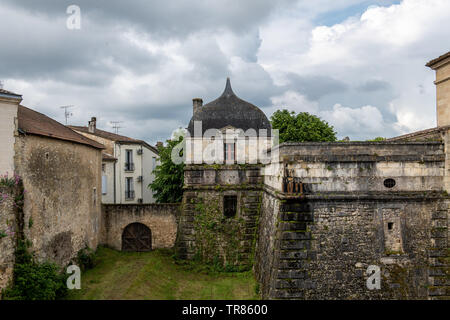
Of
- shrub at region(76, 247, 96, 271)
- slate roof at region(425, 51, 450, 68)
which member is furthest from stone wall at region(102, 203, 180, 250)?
slate roof at region(425, 51, 450, 68)

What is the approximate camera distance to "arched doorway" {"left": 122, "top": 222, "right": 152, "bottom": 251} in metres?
19.2

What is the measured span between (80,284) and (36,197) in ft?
13.5

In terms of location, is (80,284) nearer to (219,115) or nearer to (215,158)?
(215,158)

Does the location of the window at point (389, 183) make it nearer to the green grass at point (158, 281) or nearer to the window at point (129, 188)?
the green grass at point (158, 281)

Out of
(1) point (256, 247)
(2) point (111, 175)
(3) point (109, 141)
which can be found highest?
(3) point (109, 141)

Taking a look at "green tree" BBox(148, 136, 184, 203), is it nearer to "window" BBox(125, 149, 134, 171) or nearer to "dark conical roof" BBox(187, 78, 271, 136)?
"window" BBox(125, 149, 134, 171)

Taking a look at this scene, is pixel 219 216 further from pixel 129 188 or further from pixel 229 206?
pixel 129 188

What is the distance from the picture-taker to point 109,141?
26.7 m

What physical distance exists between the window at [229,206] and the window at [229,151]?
6.43 feet

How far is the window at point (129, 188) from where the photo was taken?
27.7 meters

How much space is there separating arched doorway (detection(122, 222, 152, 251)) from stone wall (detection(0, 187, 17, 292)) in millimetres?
8597
